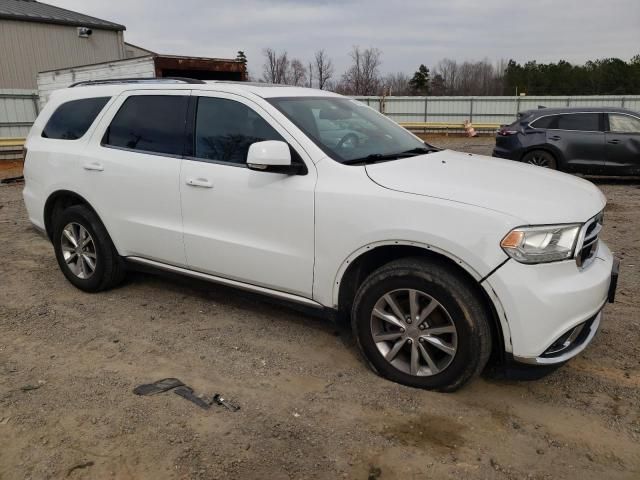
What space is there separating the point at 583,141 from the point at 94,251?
9442mm

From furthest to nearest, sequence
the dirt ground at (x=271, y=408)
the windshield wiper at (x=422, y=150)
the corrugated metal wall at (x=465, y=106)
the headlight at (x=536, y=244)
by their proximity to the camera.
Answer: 1. the corrugated metal wall at (x=465, y=106)
2. the windshield wiper at (x=422, y=150)
3. the headlight at (x=536, y=244)
4. the dirt ground at (x=271, y=408)

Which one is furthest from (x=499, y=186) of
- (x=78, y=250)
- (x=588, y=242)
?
(x=78, y=250)

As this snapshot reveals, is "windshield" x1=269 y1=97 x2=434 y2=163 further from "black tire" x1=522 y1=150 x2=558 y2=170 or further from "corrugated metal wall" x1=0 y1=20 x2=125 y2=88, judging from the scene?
"corrugated metal wall" x1=0 y1=20 x2=125 y2=88

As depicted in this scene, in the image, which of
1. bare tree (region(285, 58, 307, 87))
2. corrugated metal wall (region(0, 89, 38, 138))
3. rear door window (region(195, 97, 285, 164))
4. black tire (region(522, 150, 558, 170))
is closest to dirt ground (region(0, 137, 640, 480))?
rear door window (region(195, 97, 285, 164))

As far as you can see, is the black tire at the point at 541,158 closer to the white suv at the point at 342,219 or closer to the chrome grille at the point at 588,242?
the white suv at the point at 342,219

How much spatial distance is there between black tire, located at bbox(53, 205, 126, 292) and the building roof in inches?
912

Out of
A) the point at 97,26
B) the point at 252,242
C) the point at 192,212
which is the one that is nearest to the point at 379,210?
the point at 252,242

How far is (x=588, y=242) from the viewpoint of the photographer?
9.78 feet

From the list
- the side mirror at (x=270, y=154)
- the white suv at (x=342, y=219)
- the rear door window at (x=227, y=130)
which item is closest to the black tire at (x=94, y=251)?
the white suv at (x=342, y=219)

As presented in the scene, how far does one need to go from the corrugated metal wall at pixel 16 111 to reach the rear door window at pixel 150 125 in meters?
15.7

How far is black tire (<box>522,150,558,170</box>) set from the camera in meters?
10.7

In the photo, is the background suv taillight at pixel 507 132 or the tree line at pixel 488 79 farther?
the tree line at pixel 488 79

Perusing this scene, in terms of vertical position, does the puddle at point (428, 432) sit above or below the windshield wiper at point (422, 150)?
below

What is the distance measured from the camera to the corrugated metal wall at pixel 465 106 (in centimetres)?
2583
